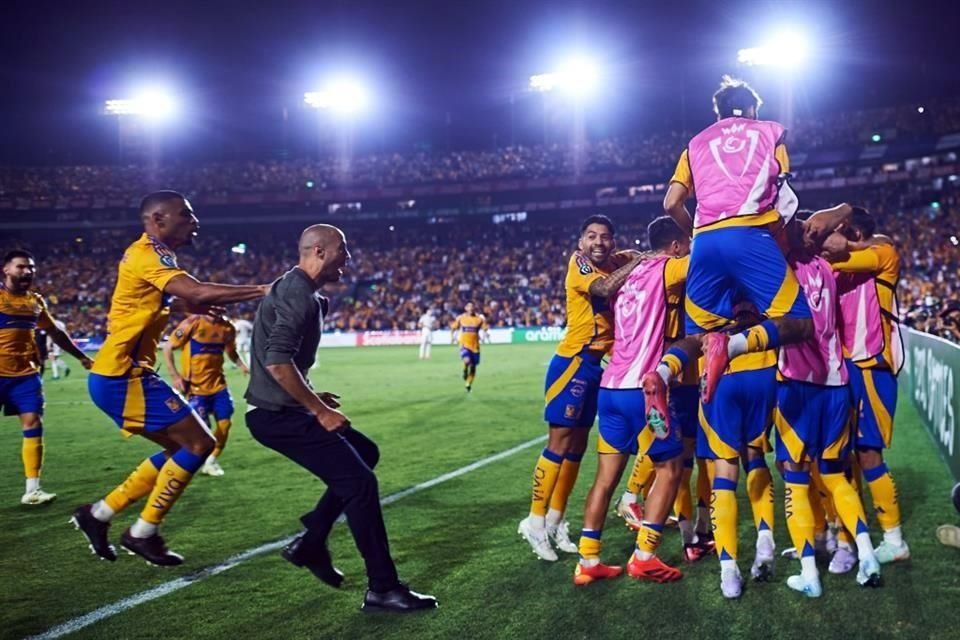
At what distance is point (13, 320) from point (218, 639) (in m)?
5.72

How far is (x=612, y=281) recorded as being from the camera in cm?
516

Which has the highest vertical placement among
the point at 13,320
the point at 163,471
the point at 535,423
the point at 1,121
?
the point at 1,121

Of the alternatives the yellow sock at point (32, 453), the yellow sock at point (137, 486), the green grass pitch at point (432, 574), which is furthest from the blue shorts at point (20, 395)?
the yellow sock at point (137, 486)

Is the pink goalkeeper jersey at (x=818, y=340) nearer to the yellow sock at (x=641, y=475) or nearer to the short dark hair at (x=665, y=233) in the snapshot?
the short dark hair at (x=665, y=233)

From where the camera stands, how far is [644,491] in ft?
23.0

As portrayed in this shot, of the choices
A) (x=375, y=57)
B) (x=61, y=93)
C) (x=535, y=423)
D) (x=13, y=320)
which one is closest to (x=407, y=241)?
(x=375, y=57)

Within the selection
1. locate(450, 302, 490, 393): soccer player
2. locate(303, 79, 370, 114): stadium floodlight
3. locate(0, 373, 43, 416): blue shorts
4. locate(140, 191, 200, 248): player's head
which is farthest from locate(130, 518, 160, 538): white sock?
locate(303, 79, 370, 114): stadium floodlight

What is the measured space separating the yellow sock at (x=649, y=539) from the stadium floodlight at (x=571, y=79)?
1895 inches

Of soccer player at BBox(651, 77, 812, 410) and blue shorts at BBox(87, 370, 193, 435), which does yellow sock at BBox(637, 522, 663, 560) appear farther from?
blue shorts at BBox(87, 370, 193, 435)

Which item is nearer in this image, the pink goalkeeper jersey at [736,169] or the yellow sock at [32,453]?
the pink goalkeeper jersey at [736,169]

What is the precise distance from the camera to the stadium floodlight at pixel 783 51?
1710 inches

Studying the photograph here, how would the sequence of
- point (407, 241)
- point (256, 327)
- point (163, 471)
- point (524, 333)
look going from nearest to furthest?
1. point (256, 327)
2. point (163, 471)
3. point (524, 333)
4. point (407, 241)

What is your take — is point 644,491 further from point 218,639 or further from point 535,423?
point 535,423

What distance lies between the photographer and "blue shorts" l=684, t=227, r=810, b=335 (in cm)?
445
